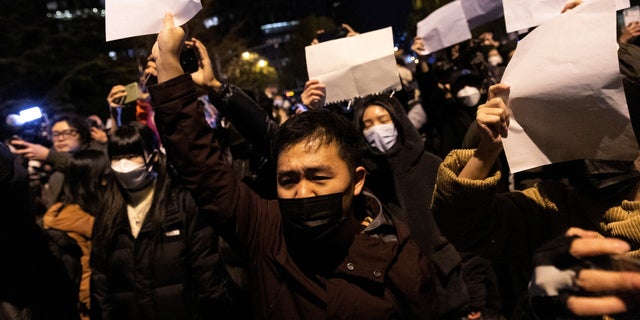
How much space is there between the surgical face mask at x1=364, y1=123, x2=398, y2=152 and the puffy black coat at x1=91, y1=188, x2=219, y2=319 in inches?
51.3

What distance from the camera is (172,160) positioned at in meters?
1.71

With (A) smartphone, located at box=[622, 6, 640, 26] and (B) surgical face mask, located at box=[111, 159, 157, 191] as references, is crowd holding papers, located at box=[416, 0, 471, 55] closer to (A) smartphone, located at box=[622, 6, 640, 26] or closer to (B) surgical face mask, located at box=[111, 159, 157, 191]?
(A) smartphone, located at box=[622, 6, 640, 26]

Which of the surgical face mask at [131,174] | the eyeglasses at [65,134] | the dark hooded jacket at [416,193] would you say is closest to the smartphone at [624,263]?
the dark hooded jacket at [416,193]

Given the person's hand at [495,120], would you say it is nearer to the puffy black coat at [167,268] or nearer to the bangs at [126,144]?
the puffy black coat at [167,268]

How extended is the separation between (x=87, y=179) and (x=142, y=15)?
2.42 meters

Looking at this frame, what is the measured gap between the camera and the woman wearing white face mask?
292 cm

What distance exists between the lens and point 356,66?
10.1 feet

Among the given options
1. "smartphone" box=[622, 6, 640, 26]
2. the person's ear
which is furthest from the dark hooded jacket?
"smartphone" box=[622, 6, 640, 26]

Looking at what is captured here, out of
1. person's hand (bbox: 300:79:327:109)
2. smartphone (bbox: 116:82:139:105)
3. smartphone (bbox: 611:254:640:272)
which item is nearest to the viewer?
smartphone (bbox: 611:254:640:272)

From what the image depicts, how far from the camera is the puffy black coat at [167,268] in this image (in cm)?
291

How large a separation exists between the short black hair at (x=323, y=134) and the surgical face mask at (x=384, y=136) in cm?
128

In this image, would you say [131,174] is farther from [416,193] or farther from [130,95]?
[416,193]

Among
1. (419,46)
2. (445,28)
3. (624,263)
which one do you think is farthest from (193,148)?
(419,46)

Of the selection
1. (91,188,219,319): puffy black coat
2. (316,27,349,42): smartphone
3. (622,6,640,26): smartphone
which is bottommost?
(91,188,219,319): puffy black coat
